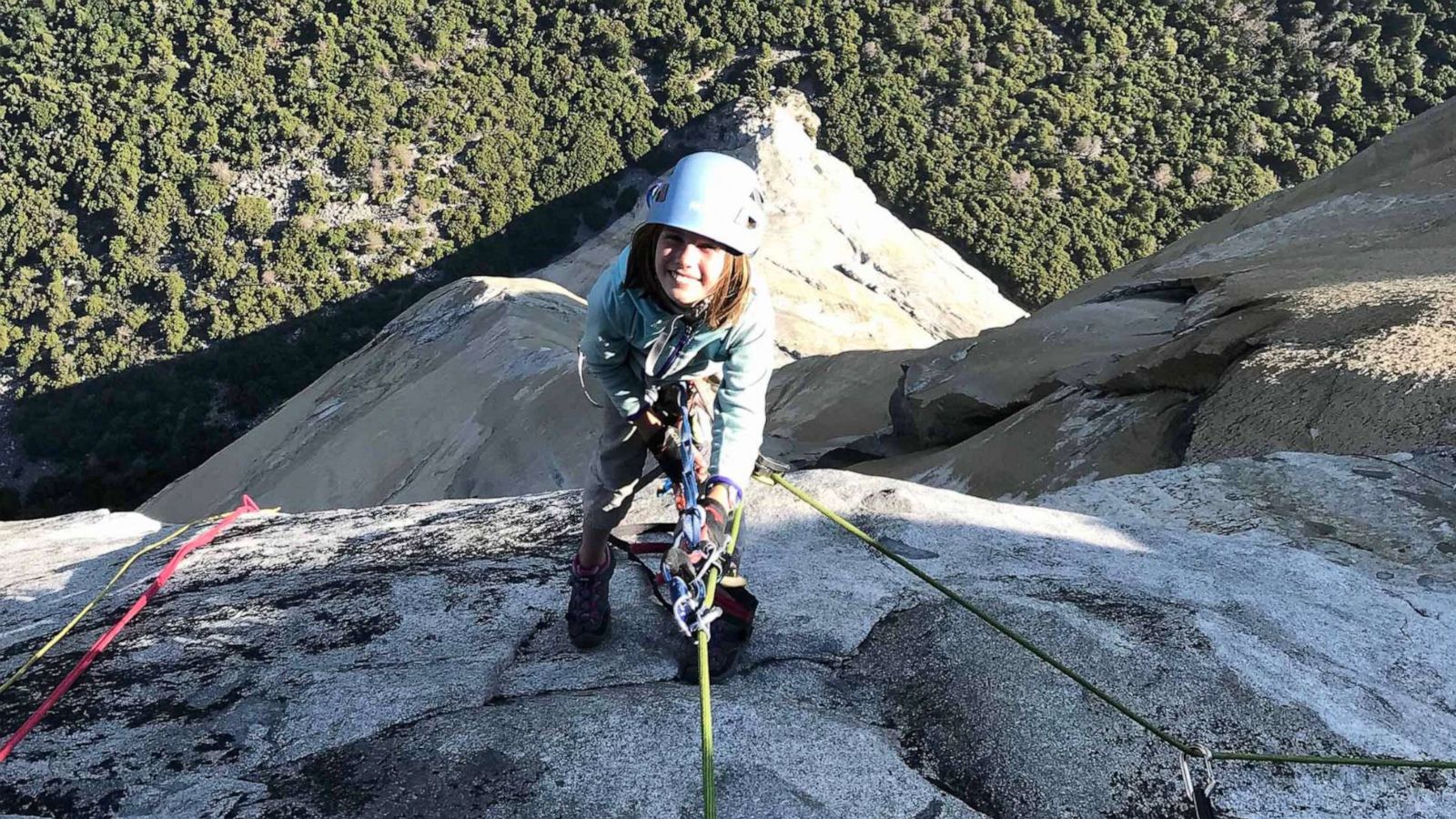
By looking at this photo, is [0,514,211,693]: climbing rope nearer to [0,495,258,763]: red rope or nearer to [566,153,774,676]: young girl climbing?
[0,495,258,763]: red rope

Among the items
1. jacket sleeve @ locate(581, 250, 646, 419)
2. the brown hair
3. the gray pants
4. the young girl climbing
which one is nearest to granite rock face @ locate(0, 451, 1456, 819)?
the young girl climbing

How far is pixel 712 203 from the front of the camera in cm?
305

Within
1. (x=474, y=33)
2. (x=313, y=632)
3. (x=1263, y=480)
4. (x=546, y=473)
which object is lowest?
(x=546, y=473)

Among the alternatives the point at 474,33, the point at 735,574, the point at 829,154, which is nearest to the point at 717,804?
the point at 735,574

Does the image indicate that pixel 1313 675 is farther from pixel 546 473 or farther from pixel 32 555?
pixel 546 473

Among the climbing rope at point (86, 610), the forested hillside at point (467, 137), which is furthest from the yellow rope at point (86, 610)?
the forested hillside at point (467, 137)

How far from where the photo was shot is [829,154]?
40500 millimetres

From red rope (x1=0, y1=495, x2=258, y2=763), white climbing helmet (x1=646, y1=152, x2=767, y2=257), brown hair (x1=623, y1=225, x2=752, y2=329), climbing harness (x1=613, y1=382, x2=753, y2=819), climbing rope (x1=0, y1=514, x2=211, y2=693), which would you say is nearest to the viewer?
climbing harness (x1=613, y1=382, x2=753, y2=819)

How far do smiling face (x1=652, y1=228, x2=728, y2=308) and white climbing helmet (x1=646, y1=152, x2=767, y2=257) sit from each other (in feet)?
0.18

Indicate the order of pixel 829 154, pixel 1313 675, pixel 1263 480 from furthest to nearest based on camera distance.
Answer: pixel 829 154, pixel 1263 480, pixel 1313 675

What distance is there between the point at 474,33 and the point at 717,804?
4779cm

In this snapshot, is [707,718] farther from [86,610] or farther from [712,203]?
[86,610]

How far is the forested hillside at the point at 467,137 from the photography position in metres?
35.8

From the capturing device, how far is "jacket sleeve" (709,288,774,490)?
11.2ft
